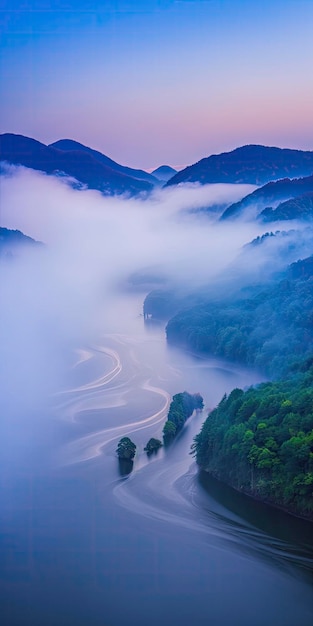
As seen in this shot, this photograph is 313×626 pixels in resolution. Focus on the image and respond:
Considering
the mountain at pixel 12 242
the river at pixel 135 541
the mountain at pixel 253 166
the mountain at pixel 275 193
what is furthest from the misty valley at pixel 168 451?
the mountain at pixel 253 166

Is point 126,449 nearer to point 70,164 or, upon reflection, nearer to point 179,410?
point 179,410

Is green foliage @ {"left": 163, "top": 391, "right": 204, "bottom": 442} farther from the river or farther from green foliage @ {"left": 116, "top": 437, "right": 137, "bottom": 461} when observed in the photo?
green foliage @ {"left": 116, "top": 437, "right": 137, "bottom": 461}

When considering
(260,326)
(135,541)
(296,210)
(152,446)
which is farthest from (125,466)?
(296,210)

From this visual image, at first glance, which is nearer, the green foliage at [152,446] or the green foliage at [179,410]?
the green foliage at [152,446]

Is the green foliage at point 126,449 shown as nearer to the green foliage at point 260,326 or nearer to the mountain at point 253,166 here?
the green foliage at point 260,326

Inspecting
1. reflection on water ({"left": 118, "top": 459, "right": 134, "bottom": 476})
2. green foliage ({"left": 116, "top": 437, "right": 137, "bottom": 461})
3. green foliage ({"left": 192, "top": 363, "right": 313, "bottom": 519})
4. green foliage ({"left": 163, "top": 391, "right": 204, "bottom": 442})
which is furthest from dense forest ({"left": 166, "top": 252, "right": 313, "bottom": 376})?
reflection on water ({"left": 118, "top": 459, "right": 134, "bottom": 476})

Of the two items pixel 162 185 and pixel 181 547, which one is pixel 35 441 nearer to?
pixel 181 547
